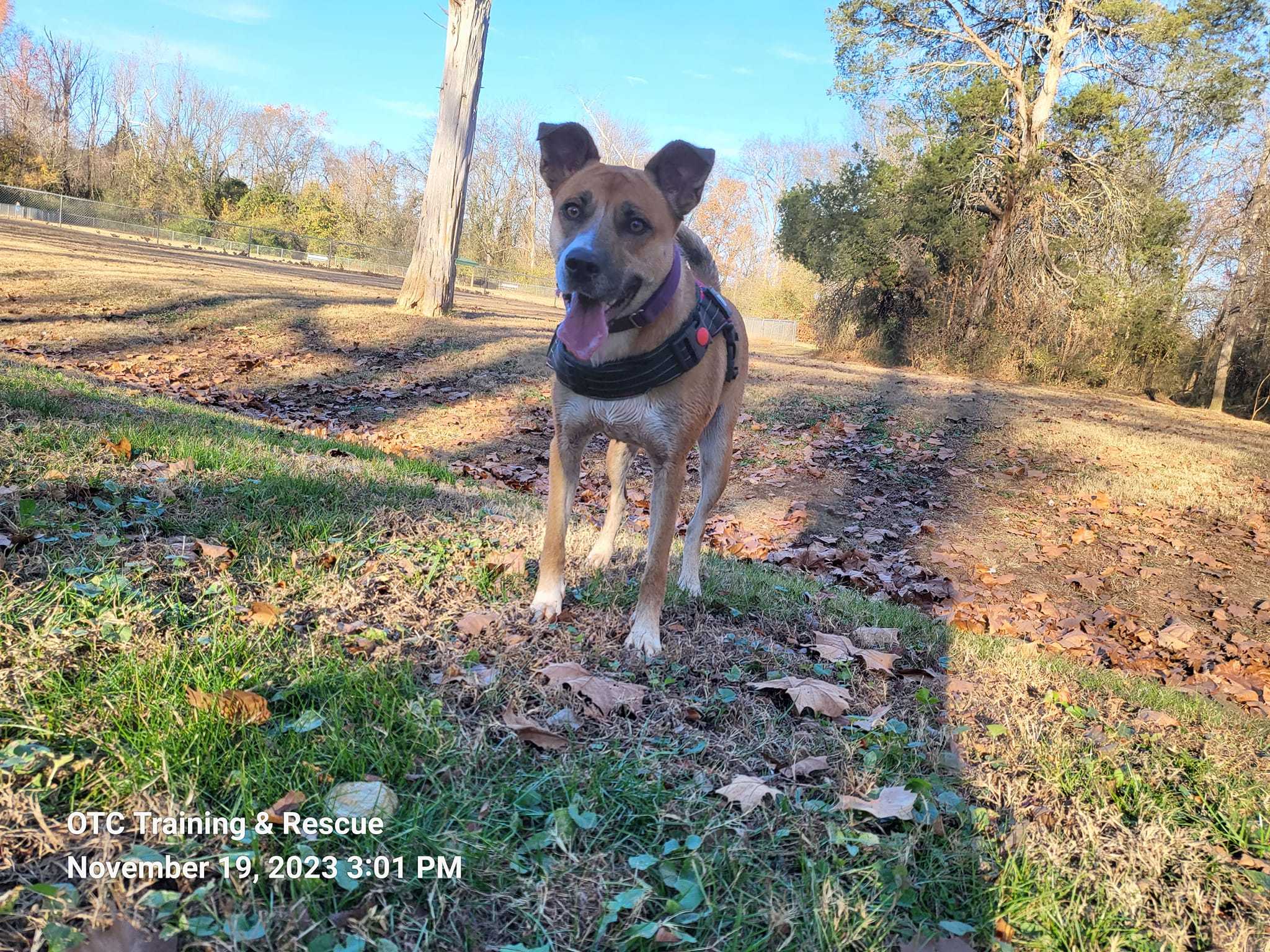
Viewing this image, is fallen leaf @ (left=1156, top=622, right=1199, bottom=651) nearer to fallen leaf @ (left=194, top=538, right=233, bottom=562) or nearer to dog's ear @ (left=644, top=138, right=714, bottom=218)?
dog's ear @ (left=644, top=138, right=714, bottom=218)

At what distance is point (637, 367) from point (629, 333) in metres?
0.17

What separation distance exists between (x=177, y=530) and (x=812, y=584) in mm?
3515

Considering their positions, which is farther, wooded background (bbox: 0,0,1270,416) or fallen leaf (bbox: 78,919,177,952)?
wooded background (bbox: 0,0,1270,416)

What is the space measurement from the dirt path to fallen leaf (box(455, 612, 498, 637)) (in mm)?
2040

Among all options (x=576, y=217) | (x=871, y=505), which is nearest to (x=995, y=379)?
(x=871, y=505)

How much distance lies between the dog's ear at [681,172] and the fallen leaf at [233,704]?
249 centimetres

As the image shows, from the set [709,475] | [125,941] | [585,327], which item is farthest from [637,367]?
[125,941]

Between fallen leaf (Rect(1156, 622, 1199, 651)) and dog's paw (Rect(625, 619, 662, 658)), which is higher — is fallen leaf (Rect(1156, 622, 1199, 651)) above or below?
below

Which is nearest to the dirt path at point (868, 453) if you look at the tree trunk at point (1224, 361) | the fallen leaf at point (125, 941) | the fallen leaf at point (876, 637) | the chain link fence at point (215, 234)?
the fallen leaf at point (876, 637)

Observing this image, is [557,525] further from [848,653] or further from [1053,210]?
[1053,210]

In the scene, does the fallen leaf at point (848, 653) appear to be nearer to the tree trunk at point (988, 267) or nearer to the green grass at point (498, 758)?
the green grass at point (498, 758)

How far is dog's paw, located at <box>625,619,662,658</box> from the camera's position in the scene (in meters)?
3.00

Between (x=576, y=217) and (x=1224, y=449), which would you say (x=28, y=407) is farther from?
(x=1224, y=449)

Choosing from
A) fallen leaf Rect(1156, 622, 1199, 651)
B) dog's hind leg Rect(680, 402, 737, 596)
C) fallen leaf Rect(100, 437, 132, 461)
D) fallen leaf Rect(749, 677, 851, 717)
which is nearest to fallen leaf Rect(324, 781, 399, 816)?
fallen leaf Rect(749, 677, 851, 717)
